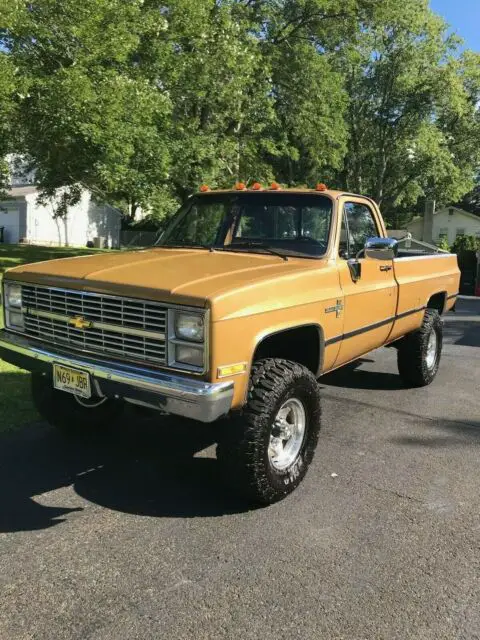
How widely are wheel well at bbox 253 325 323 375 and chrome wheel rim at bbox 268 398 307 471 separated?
1.35 ft

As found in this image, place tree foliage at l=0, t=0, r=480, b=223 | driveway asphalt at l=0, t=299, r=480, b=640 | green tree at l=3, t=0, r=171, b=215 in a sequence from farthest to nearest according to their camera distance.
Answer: tree foliage at l=0, t=0, r=480, b=223, green tree at l=3, t=0, r=171, b=215, driveway asphalt at l=0, t=299, r=480, b=640

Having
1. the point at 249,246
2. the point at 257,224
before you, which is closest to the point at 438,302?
the point at 257,224

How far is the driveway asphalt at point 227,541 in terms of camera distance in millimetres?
2535

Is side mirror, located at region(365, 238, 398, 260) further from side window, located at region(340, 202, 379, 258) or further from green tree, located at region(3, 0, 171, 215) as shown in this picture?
green tree, located at region(3, 0, 171, 215)

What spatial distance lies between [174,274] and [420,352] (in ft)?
12.0

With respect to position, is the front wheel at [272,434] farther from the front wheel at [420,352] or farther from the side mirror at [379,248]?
the front wheel at [420,352]

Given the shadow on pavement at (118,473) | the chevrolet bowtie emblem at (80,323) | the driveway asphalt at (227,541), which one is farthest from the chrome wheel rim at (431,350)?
the chevrolet bowtie emblem at (80,323)

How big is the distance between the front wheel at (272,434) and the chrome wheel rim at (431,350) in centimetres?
306

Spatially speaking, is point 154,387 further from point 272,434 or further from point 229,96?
point 229,96

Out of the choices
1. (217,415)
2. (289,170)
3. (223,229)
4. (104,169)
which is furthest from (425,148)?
(217,415)

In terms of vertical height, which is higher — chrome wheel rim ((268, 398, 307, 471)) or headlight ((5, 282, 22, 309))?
headlight ((5, 282, 22, 309))

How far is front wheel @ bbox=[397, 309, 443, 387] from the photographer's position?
623cm

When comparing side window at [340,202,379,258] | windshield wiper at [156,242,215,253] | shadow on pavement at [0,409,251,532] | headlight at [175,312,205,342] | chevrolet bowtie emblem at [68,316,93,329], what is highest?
side window at [340,202,379,258]

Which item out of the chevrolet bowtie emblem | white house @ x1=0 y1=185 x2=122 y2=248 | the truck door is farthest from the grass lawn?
white house @ x1=0 y1=185 x2=122 y2=248
